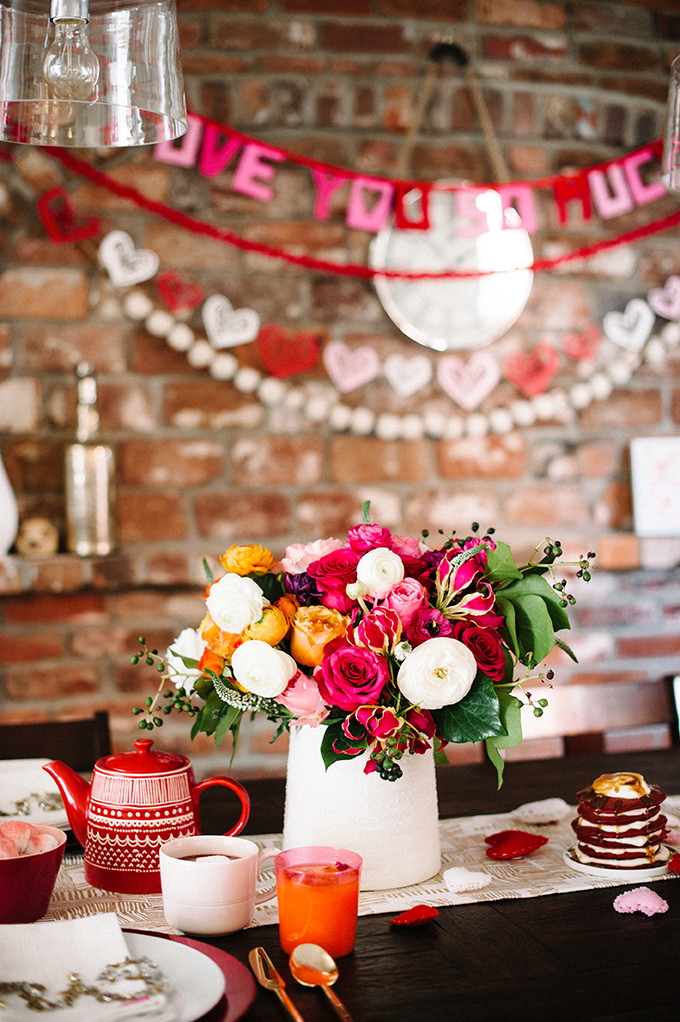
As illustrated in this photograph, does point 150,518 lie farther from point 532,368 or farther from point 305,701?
point 305,701

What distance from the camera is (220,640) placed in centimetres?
104

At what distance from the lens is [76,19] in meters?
0.92

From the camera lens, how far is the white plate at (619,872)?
108 centimetres

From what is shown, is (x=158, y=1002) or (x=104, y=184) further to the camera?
(x=104, y=184)

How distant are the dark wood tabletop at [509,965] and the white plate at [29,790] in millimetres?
400

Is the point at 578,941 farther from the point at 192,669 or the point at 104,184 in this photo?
the point at 104,184

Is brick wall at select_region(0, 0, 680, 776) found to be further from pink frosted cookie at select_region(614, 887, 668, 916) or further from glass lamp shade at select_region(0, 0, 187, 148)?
pink frosted cookie at select_region(614, 887, 668, 916)

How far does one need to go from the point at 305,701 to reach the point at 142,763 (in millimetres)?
200

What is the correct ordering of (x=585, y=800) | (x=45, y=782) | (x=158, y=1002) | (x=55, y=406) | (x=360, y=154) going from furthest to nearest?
1. (x=360, y=154)
2. (x=55, y=406)
3. (x=45, y=782)
4. (x=585, y=800)
5. (x=158, y=1002)

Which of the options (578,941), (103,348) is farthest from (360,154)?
(578,941)

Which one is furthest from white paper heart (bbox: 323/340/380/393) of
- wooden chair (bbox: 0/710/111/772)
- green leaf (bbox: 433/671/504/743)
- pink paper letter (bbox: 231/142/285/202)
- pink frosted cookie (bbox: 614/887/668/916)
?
pink frosted cookie (bbox: 614/887/668/916)

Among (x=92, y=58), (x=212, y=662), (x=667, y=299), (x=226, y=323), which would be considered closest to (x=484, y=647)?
(x=212, y=662)

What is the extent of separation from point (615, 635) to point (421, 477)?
64 centimetres

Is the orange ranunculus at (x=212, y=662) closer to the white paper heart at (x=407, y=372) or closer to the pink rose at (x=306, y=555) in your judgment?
the pink rose at (x=306, y=555)
